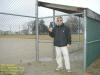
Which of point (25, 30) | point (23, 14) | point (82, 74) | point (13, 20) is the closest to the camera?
point (82, 74)

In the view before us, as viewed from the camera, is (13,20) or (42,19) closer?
(13,20)

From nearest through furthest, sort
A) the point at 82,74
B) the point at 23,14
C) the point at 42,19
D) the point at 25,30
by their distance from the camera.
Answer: the point at 82,74
the point at 23,14
the point at 25,30
the point at 42,19

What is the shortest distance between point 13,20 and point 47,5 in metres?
1.80

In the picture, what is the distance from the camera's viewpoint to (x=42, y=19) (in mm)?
6055

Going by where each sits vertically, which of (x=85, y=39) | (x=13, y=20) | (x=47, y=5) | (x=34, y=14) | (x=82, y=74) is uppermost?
(x=47, y=5)

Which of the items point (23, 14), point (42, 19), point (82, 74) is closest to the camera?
point (82, 74)

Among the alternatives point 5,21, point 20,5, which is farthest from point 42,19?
point 5,21

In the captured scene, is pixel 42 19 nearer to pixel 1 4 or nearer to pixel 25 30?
pixel 25 30

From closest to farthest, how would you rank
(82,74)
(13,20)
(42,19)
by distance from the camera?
(82,74), (13,20), (42,19)

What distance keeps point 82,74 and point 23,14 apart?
10.3 feet

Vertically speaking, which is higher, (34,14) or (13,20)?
(34,14)

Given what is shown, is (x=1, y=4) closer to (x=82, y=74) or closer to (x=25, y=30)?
(x=25, y=30)

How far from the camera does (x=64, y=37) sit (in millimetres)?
4242

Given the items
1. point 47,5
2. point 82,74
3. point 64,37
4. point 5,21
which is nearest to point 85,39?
point 64,37
